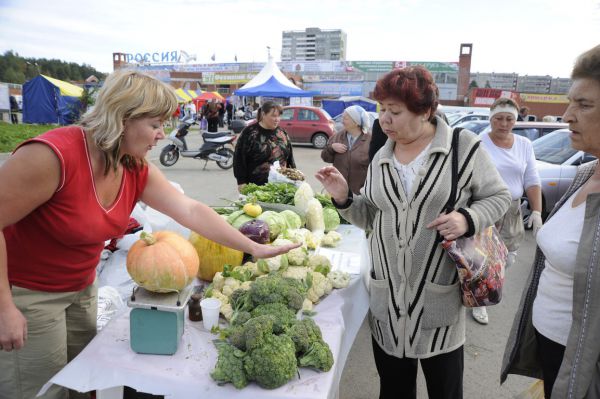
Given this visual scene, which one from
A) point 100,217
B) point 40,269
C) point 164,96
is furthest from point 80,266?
point 164,96

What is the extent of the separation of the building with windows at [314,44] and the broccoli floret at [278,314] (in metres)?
126

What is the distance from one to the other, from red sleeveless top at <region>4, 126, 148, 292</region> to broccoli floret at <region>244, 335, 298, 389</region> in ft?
2.53

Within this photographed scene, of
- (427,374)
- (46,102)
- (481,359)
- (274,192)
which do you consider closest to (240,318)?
(427,374)

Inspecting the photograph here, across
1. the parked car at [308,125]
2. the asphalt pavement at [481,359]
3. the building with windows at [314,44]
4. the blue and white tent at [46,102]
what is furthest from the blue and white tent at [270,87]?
the building with windows at [314,44]

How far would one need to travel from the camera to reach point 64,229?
1508 millimetres

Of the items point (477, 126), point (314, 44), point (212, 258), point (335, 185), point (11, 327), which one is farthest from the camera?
point (314, 44)

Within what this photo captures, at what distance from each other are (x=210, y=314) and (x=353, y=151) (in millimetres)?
3095

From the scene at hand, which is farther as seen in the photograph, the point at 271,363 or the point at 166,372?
the point at 166,372

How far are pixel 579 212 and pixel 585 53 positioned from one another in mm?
622

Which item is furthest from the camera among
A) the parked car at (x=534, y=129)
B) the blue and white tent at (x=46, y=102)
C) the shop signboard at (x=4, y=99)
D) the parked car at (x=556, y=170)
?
the shop signboard at (x=4, y=99)

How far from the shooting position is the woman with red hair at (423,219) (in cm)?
190

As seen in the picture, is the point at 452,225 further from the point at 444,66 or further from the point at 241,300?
the point at 444,66

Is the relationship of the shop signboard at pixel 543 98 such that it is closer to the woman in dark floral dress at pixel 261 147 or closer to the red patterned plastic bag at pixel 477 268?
the woman in dark floral dress at pixel 261 147

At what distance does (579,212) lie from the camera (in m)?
1.64
